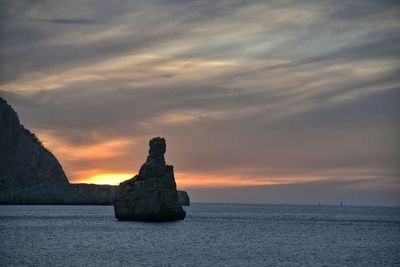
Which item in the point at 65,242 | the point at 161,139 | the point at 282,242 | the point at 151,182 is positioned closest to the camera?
the point at 65,242

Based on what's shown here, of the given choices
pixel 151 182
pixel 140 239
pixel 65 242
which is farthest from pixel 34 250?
pixel 151 182

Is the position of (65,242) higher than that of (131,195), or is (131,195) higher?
(131,195)

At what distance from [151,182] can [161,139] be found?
492 inches

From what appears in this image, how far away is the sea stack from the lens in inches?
4879

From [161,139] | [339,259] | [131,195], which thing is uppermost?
[161,139]

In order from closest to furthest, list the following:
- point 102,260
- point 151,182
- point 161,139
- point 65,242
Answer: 1. point 102,260
2. point 65,242
3. point 151,182
4. point 161,139

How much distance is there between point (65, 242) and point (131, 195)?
36223mm

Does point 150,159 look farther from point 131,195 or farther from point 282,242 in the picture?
point 282,242

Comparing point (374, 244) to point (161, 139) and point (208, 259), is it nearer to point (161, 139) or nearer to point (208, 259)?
point (208, 259)

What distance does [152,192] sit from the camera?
404ft

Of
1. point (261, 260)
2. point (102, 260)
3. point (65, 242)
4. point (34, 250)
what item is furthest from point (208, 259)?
point (65, 242)

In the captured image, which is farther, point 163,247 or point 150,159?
point 150,159

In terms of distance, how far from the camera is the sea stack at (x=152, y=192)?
123938 mm

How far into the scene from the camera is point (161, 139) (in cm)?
13325
